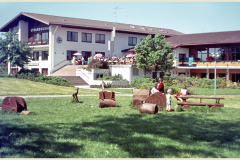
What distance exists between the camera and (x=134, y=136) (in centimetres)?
765

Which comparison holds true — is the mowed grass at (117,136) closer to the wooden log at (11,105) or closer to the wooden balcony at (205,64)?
the wooden log at (11,105)

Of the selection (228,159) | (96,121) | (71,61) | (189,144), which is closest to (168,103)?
(96,121)

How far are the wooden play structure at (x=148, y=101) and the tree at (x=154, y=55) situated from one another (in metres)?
20.6

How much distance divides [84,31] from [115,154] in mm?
40016

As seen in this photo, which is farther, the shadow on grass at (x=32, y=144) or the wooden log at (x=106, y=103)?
the wooden log at (x=106, y=103)

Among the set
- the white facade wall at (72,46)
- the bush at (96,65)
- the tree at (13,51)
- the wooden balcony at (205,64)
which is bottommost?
the bush at (96,65)

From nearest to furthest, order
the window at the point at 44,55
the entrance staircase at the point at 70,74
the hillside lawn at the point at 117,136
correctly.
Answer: the hillside lawn at the point at 117,136, the entrance staircase at the point at 70,74, the window at the point at 44,55

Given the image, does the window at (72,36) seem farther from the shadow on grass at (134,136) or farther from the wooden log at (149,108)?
the shadow on grass at (134,136)

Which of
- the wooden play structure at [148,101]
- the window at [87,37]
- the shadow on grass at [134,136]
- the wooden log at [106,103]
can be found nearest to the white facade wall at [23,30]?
the window at [87,37]

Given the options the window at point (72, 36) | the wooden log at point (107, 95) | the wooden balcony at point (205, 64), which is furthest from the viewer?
the window at point (72, 36)

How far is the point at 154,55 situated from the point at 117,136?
88.6 ft

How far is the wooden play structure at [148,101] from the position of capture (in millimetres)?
11672

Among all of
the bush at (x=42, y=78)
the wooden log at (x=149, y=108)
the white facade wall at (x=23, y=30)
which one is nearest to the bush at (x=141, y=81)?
the bush at (x=42, y=78)

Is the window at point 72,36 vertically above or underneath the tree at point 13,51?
above
